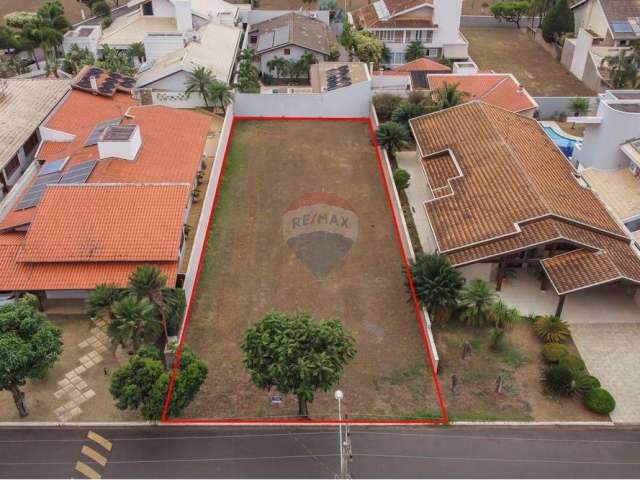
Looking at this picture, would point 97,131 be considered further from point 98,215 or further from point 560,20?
point 560,20

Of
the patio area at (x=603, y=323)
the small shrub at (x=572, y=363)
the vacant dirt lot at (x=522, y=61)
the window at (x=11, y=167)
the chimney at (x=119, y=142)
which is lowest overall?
the vacant dirt lot at (x=522, y=61)

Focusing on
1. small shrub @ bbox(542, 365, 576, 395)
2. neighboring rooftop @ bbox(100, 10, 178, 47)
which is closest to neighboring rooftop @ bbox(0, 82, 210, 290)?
small shrub @ bbox(542, 365, 576, 395)

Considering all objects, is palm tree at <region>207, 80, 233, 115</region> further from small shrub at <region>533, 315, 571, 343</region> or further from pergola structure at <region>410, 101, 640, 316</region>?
small shrub at <region>533, 315, 571, 343</region>

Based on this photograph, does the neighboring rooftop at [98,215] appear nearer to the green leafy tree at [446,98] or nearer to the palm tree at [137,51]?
the green leafy tree at [446,98]

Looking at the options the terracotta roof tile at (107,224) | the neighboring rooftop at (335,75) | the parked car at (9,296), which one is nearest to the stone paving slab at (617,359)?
the terracotta roof tile at (107,224)

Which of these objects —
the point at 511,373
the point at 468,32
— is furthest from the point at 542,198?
the point at 468,32
